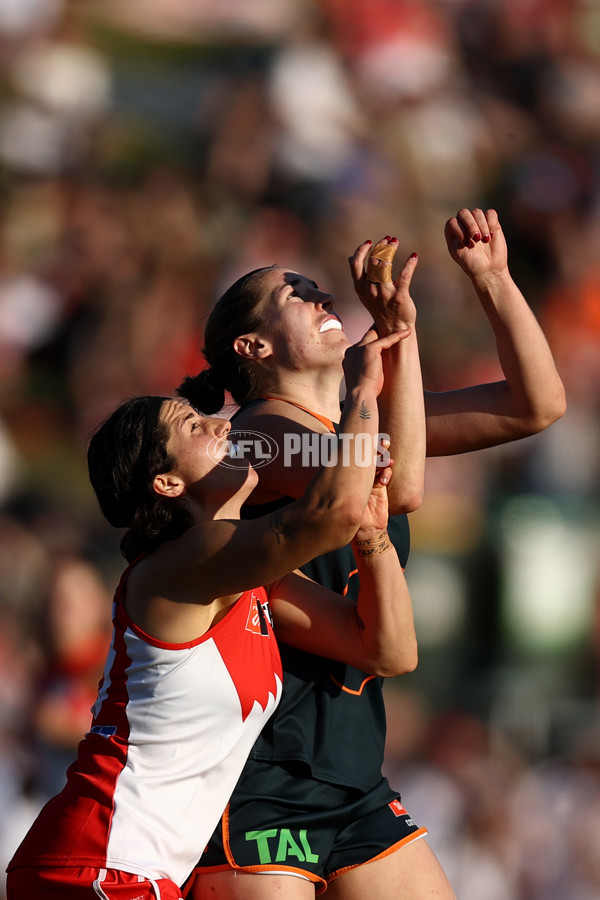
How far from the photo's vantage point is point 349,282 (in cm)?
717

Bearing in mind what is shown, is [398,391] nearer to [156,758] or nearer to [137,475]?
→ [137,475]

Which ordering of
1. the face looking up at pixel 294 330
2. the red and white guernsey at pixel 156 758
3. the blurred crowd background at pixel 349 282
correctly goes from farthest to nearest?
the blurred crowd background at pixel 349 282
the face looking up at pixel 294 330
the red and white guernsey at pixel 156 758

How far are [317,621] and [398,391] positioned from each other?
55cm

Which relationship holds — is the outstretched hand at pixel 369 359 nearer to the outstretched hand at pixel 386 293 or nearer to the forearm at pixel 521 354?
the outstretched hand at pixel 386 293

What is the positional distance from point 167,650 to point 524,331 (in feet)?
3.80

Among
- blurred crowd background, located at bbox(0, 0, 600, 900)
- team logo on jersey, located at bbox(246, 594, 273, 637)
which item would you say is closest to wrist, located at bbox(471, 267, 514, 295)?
team logo on jersey, located at bbox(246, 594, 273, 637)

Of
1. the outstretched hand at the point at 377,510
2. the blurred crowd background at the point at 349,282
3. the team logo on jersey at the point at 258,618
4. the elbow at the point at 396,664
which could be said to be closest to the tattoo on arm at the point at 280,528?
the outstretched hand at the point at 377,510

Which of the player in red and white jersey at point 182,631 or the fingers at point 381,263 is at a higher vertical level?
the fingers at point 381,263

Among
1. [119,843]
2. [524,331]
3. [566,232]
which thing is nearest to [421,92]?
[566,232]

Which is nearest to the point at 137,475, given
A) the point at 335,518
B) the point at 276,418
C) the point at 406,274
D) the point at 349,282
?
the point at 276,418

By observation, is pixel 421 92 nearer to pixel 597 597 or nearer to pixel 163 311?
pixel 163 311

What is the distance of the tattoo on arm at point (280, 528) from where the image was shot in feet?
7.17

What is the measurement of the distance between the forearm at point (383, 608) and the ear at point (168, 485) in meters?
0.38

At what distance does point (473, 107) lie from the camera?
314 inches
